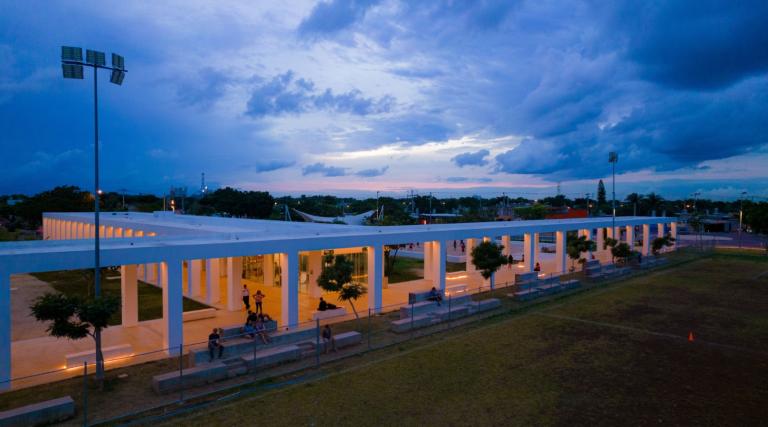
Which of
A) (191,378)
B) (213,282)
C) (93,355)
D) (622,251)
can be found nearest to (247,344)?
(191,378)

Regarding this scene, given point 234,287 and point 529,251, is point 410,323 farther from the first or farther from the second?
point 529,251

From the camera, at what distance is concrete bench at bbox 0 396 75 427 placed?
29.4 feet

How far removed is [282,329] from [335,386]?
4900mm

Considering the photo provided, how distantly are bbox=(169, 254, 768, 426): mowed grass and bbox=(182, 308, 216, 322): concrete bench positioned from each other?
29.9 ft

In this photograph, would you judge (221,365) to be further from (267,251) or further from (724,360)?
(724,360)

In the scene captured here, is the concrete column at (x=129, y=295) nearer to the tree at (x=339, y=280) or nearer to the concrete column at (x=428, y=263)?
the tree at (x=339, y=280)

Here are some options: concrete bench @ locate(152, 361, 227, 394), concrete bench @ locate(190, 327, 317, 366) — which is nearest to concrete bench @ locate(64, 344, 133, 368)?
concrete bench @ locate(190, 327, 317, 366)

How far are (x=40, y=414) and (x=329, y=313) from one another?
10.8 metres

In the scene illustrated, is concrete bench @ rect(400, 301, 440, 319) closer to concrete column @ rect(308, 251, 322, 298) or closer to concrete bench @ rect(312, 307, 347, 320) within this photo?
concrete bench @ rect(312, 307, 347, 320)

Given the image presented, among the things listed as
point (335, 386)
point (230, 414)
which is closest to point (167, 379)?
point (230, 414)

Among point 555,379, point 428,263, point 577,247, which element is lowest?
point 555,379

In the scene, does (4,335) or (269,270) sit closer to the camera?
(4,335)

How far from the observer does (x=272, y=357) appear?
42.3ft

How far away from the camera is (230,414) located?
385 inches
